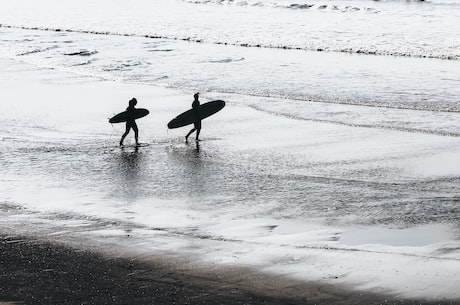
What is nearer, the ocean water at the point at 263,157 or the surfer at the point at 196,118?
the ocean water at the point at 263,157

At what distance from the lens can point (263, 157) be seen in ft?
53.6

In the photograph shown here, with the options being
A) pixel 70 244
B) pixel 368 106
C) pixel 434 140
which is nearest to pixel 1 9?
pixel 368 106

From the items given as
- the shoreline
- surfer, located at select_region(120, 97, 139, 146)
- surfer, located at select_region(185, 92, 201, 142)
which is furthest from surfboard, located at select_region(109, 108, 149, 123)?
the shoreline

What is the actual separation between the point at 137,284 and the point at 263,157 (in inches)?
285

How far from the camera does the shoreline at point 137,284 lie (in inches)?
352

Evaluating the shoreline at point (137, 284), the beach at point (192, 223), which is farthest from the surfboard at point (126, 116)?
the shoreline at point (137, 284)

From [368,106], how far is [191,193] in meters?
9.75

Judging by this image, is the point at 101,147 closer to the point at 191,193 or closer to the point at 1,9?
the point at 191,193

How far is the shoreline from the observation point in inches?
352

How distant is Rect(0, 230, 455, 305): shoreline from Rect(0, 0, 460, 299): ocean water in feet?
1.34

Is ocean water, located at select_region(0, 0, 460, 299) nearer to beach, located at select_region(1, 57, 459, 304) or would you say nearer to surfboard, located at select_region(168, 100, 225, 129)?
beach, located at select_region(1, 57, 459, 304)

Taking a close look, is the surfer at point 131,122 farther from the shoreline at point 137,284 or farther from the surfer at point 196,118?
the shoreline at point 137,284

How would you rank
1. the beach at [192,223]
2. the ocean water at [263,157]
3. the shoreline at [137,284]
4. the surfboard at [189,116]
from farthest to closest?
the surfboard at [189,116] → the ocean water at [263,157] → the beach at [192,223] → the shoreline at [137,284]

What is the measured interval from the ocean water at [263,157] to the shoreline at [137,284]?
41 cm
